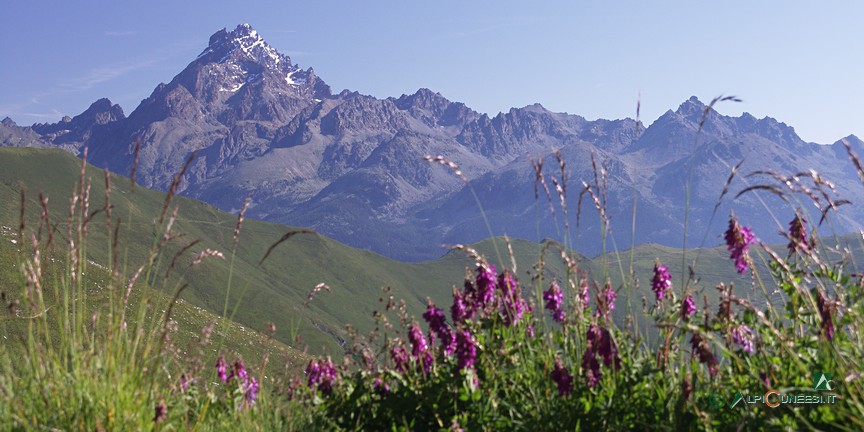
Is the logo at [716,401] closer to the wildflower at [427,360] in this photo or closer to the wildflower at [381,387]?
the wildflower at [427,360]

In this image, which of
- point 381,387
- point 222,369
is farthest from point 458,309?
point 222,369

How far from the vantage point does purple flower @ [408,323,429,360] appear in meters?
5.66

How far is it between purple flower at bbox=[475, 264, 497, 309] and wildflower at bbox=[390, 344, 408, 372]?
862mm

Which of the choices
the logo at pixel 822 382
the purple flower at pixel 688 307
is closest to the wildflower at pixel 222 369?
the purple flower at pixel 688 307

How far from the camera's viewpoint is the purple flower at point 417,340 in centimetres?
566

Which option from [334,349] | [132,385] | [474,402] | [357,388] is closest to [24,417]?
[132,385]

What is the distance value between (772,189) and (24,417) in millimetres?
4609

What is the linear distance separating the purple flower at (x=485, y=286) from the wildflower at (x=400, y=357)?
862 millimetres

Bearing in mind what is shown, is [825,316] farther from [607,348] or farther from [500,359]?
[500,359]

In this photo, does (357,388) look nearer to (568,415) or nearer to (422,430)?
(422,430)

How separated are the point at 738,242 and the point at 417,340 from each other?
246 centimetres

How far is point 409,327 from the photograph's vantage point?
576cm

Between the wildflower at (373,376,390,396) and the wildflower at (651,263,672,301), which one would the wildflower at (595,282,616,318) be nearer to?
the wildflower at (651,263,672,301)

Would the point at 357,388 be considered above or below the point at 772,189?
below
